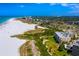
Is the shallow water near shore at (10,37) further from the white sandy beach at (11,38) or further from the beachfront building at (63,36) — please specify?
the beachfront building at (63,36)

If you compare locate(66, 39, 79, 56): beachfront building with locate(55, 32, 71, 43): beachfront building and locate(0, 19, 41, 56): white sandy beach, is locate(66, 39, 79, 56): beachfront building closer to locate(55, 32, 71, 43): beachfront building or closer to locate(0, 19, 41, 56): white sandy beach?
locate(55, 32, 71, 43): beachfront building

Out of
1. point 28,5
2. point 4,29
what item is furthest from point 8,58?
point 28,5

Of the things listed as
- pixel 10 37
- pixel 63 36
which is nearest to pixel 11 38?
pixel 10 37

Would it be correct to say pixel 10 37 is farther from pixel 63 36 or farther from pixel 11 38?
pixel 63 36

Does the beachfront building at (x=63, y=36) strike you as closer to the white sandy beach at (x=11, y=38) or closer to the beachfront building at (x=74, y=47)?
the beachfront building at (x=74, y=47)

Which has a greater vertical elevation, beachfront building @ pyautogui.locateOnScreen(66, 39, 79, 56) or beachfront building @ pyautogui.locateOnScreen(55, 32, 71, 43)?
beachfront building @ pyautogui.locateOnScreen(55, 32, 71, 43)

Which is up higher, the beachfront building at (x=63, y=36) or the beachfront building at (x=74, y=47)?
the beachfront building at (x=63, y=36)

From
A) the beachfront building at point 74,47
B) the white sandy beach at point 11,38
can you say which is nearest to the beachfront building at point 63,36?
the beachfront building at point 74,47

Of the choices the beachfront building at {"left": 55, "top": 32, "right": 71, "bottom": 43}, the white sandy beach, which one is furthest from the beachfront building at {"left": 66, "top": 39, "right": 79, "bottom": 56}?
the white sandy beach

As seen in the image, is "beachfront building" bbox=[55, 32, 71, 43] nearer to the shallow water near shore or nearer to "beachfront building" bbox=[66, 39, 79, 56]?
"beachfront building" bbox=[66, 39, 79, 56]
